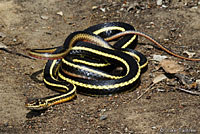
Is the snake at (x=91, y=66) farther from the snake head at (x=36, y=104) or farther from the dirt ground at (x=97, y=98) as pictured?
the dirt ground at (x=97, y=98)

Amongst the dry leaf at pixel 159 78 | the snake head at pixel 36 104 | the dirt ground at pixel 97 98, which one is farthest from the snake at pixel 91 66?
the dry leaf at pixel 159 78

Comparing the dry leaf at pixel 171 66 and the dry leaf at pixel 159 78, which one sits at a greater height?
the dry leaf at pixel 171 66

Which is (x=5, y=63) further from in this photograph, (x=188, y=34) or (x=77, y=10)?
(x=188, y=34)

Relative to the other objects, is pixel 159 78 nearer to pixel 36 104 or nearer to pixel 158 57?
pixel 158 57

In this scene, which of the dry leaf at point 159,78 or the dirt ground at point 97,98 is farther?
the dry leaf at point 159,78

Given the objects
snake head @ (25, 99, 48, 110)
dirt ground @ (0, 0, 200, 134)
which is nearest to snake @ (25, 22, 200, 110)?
snake head @ (25, 99, 48, 110)

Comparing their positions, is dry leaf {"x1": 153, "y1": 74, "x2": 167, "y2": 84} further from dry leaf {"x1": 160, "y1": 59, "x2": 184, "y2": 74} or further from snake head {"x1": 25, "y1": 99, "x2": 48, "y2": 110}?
snake head {"x1": 25, "y1": 99, "x2": 48, "y2": 110}

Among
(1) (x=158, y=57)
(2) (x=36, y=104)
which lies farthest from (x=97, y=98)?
(1) (x=158, y=57)
